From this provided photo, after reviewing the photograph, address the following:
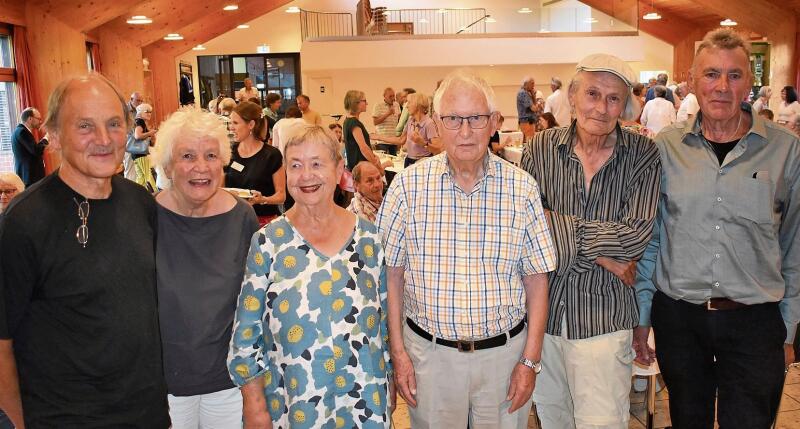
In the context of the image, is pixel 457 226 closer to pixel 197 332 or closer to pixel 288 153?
pixel 288 153

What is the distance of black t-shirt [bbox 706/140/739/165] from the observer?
7.64ft

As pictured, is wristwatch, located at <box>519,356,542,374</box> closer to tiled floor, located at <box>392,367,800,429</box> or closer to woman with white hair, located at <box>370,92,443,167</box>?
tiled floor, located at <box>392,367,800,429</box>

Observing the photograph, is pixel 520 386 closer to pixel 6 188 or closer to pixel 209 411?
pixel 209 411

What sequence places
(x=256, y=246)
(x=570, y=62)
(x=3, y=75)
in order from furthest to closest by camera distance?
(x=570, y=62), (x=3, y=75), (x=256, y=246)

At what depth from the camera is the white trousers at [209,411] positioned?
2.18 metres

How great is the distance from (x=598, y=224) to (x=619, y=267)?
0.16 meters

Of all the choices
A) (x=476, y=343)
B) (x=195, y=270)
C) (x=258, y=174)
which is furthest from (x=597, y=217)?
(x=258, y=174)

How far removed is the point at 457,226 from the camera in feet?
6.95

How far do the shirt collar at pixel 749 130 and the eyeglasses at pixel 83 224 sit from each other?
1.96 metres

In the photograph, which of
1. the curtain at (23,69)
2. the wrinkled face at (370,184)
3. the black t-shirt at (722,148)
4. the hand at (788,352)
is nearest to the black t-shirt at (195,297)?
the black t-shirt at (722,148)

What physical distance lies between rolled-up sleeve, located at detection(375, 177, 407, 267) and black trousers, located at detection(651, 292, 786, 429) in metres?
1.03

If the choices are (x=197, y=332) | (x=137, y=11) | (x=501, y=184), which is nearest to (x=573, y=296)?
(x=501, y=184)

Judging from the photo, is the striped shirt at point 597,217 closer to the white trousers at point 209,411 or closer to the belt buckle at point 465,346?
the belt buckle at point 465,346

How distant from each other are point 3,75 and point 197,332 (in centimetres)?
914
